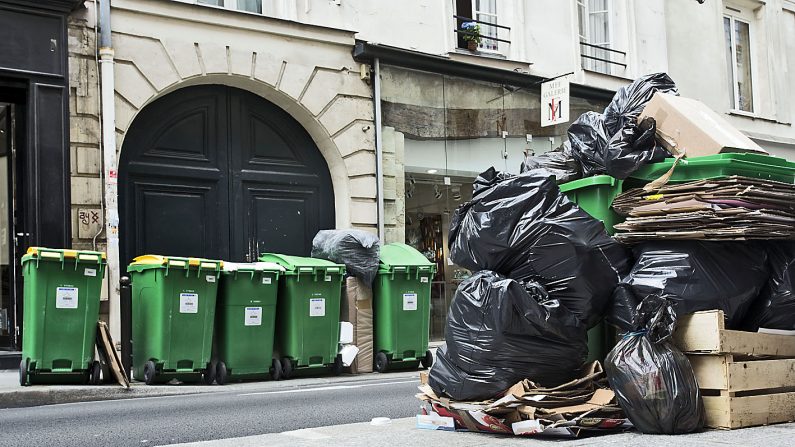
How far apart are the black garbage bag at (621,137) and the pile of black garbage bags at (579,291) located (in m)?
0.01

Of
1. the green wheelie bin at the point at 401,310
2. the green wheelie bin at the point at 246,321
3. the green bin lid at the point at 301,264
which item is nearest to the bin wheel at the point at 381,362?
the green wheelie bin at the point at 401,310

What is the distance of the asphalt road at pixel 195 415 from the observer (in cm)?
591

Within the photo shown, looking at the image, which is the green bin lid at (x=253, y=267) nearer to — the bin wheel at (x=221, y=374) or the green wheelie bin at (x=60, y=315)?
the bin wheel at (x=221, y=374)

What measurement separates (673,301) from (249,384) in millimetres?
6021

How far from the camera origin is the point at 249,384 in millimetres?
9875

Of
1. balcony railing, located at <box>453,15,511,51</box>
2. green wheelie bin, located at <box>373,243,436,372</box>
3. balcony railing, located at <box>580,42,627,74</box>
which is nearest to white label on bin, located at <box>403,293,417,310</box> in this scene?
green wheelie bin, located at <box>373,243,436,372</box>

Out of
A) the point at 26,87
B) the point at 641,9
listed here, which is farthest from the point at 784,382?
the point at 641,9

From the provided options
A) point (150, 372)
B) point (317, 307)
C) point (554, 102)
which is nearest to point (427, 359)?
point (317, 307)

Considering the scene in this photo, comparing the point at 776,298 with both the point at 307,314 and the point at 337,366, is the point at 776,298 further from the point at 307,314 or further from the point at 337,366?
the point at 337,366

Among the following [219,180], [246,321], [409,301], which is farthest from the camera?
[219,180]

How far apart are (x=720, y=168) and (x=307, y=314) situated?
247 inches

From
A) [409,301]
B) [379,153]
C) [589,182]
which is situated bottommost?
[409,301]

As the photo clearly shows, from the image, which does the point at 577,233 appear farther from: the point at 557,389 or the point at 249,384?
the point at 249,384

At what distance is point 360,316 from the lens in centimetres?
1109
